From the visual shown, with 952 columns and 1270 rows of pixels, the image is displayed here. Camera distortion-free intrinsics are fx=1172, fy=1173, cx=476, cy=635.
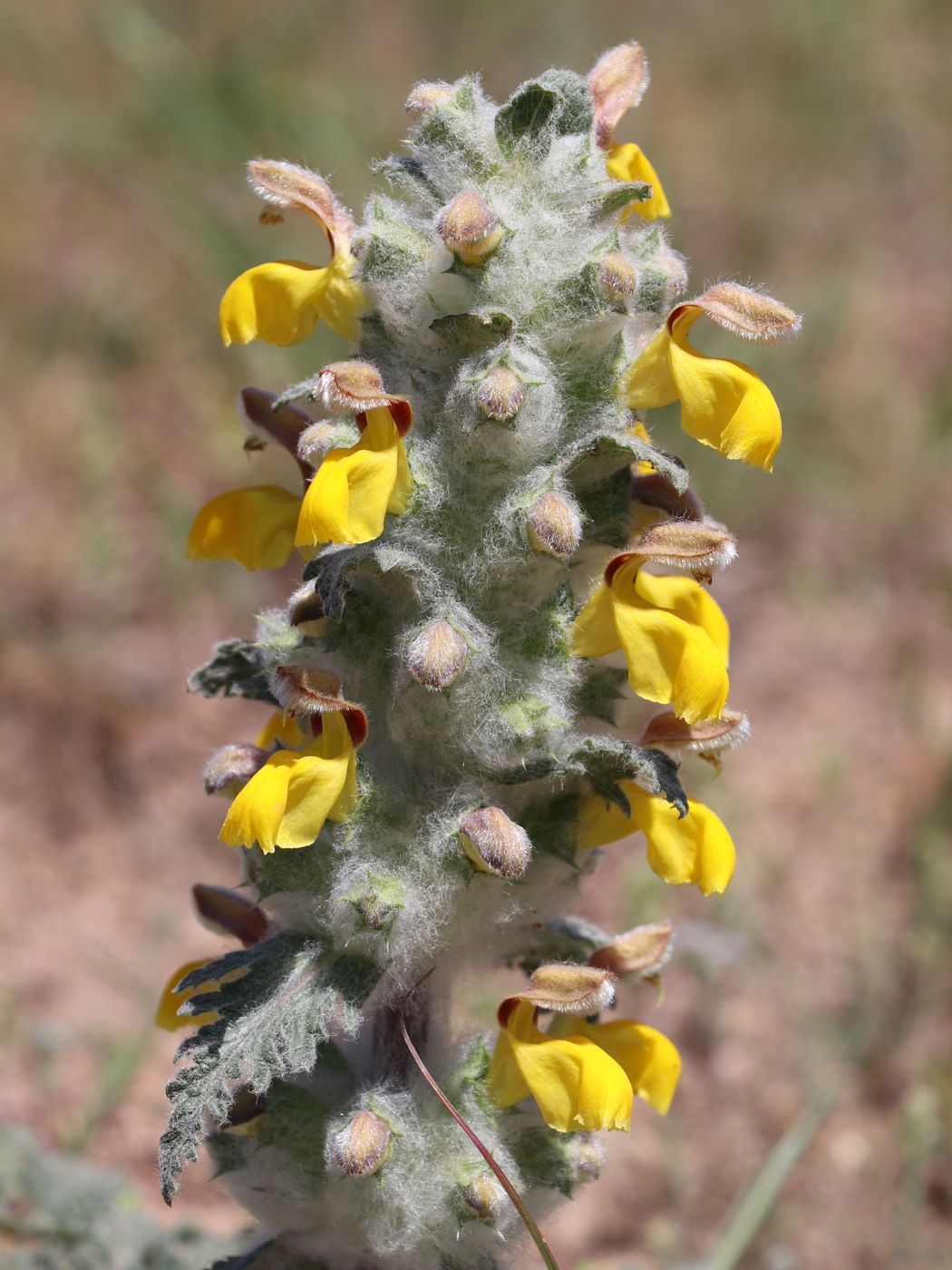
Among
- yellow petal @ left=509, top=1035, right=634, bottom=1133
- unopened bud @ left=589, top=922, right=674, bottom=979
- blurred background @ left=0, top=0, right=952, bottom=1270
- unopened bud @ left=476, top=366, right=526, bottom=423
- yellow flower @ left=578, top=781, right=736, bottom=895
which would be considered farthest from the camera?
blurred background @ left=0, top=0, right=952, bottom=1270

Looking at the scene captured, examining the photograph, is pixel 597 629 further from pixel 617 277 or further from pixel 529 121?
pixel 529 121

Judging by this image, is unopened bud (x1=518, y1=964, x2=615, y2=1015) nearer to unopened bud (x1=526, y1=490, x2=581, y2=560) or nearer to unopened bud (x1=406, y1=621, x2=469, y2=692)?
unopened bud (x1=406, y1=621, x2=469, y2=692)

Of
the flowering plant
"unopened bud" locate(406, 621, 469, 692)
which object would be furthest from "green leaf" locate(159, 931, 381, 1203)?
"unopened bud" locate(406, 621, 469, 692)

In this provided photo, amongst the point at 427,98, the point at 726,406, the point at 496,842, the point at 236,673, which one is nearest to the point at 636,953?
the point at 496,842

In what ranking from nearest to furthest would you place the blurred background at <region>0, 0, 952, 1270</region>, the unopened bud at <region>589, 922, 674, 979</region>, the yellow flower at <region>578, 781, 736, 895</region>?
1. the yellow flower at <region>578, 781, 736, 895</region>
2. the unopened bud at <region>589, 922, 674, 979</region>
3. the blurred background at <region>0, 0, 952, 1270</region>

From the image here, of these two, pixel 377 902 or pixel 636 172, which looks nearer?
pixel 377 902

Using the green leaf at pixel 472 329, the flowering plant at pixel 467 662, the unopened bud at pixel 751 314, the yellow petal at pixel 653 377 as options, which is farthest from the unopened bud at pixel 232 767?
the unopened bud at pixel 751 314
